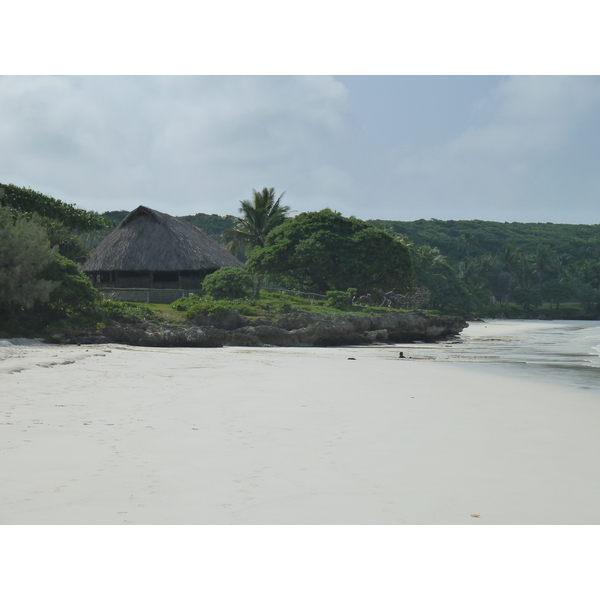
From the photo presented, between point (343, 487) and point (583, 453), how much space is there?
98.0 inches

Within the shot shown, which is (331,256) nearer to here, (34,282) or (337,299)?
(337,299)

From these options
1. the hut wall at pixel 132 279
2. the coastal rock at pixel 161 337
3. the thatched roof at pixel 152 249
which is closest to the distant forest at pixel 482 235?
the thatched roof at pixel 152 249

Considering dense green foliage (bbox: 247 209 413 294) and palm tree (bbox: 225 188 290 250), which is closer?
dense green foliage (bbox: 247 209 413 294)

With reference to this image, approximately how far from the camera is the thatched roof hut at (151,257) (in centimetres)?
3325

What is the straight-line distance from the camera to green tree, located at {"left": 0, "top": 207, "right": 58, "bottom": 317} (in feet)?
52.9

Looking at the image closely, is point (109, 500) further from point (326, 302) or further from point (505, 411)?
point (326, 302)

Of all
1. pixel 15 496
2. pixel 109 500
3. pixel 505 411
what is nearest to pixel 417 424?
pixel 505 411

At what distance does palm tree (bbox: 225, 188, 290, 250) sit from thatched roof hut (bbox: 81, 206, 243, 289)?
330 inches

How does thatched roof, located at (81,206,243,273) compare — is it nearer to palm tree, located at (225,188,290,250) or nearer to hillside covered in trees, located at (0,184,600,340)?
hillside covered in trees, located at (0,184,600,340)

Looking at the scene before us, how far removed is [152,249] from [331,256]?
11.6m

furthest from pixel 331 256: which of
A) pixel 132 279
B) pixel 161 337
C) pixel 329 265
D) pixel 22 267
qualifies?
pixel 22 267

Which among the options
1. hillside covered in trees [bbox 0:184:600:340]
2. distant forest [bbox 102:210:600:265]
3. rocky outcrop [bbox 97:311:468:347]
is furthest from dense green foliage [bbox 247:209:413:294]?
distant forest [bbox 102:210:600:265]

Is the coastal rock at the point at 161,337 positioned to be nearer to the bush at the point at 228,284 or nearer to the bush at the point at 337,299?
the bush at the point at 228,284

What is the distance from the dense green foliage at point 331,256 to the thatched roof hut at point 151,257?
474cm
